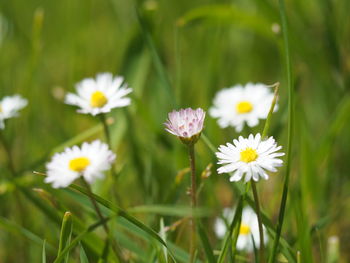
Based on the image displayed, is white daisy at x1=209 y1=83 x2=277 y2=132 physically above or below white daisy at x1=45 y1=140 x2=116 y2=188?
above

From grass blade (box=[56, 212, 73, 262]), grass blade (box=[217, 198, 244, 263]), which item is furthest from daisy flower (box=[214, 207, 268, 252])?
grass blade (box=[56, 212, 73, 262])

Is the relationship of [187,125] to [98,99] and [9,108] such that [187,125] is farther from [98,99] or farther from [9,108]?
[9,108]

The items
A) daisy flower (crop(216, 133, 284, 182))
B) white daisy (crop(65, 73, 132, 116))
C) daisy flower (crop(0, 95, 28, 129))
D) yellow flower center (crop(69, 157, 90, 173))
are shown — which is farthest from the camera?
daisy flower (crop(0, 95, 28, 129))

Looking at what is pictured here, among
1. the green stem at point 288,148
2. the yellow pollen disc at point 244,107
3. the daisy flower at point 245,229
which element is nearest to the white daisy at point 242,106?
the yellow pollen disc at point 244,107

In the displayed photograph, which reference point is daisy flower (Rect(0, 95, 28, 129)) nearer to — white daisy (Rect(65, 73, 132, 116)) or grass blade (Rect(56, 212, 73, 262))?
white daisy (Rect(65, 73, 132, 116))

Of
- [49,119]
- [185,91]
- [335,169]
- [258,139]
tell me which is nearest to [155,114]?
[185,91]

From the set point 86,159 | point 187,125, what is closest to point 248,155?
point 187,125

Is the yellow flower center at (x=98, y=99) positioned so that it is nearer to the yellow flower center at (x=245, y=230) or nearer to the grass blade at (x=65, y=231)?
the grass blade at (x=65, y=231)

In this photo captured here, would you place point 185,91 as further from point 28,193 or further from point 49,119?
point 28,193
